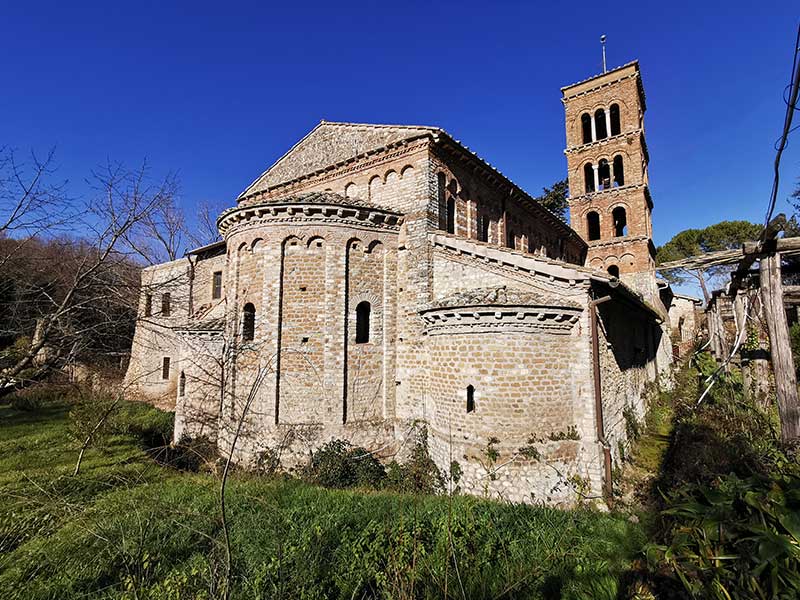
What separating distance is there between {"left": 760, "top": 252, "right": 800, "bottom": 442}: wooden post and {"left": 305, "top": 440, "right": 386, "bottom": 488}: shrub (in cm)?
813

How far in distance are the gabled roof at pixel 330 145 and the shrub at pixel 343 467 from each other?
362 inches

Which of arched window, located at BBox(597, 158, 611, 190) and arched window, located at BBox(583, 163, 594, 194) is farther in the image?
arched window, located at BBox(583, 163, 594, 194)

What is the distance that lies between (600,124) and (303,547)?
28288mm

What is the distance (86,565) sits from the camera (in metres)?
4.86

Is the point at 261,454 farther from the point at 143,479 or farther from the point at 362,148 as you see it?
the point at 362,148

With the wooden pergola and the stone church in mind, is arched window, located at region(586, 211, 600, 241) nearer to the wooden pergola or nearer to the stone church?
the stone church

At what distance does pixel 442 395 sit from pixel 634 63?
2396 centimetres

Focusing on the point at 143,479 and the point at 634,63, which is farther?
the point at 634,63

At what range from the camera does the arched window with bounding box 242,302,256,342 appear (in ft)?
36.7

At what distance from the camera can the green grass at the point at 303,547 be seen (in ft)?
13.3

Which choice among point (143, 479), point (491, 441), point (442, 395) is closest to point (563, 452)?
A: point (491, 441)

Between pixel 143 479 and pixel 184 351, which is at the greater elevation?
pixel 184 351

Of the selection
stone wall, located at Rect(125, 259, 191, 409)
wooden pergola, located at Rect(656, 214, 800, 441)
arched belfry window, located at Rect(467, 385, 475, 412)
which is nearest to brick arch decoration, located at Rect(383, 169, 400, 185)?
arched belfry window, located at Rect(467, 385, 475, 412)

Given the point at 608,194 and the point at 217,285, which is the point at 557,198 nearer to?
the point at 608,194
